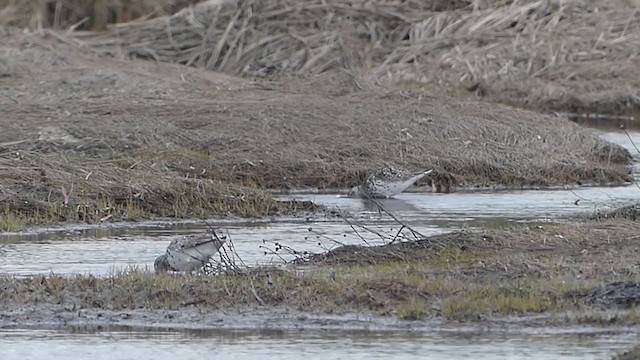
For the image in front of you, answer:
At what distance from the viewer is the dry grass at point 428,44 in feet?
98.2

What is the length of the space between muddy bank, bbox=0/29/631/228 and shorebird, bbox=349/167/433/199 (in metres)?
1.10

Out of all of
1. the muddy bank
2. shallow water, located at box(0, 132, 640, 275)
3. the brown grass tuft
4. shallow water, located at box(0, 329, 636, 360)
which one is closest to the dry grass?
the brown grass tuft

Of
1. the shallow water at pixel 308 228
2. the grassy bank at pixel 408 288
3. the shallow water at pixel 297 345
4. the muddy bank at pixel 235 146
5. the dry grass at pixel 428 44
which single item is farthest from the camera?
the dry grass at pixel 428 44

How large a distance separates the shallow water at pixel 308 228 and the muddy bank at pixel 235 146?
61 cm

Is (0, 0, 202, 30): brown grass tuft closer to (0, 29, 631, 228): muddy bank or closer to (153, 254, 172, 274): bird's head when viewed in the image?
(0, 29, 631, 228): muddy bank

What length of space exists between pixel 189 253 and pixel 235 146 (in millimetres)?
7222

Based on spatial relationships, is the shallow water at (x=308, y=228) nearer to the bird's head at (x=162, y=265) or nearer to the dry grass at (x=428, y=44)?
the bird's head at (x=162, y=265)

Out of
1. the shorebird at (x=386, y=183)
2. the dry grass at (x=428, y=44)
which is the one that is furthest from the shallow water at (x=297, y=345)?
the dry grass at (x=428, y=44)

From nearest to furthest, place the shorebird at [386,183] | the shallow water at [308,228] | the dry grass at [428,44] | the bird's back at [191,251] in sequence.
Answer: the bird's back at [191,251] < the shallow water at [308,228] < the shorebird at [386,183] < the dry grass at [428,44]

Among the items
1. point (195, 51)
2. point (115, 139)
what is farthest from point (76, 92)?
point (195, 51)

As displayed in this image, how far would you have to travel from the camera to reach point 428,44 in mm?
31844

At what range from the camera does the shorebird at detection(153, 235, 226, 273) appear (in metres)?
12.0

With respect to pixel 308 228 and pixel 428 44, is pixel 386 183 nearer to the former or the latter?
pixel 308 228

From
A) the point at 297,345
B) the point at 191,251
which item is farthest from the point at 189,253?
the point at 297,345
